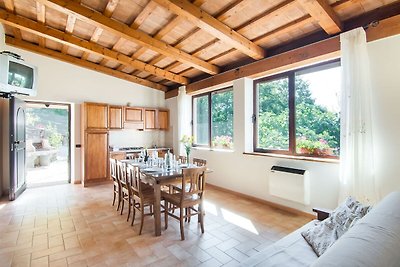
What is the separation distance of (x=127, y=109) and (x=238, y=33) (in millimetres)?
3675

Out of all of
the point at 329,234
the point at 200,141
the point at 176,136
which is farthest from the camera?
the point at 176,136

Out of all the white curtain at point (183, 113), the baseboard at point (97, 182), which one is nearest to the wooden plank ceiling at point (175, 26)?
the white curtain at point (183, 113)

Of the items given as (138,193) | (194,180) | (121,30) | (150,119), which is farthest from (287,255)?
(150,119)

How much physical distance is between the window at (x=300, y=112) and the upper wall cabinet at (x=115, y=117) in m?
3.51

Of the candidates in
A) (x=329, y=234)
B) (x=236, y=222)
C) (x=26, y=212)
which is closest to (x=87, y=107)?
(x=26, y=212)

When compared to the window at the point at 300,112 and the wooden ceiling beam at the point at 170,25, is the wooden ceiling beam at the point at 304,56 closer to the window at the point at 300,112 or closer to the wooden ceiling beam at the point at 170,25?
the window at the point at 300,112

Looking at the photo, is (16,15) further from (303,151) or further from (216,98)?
(303,151)

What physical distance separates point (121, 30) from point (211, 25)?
1539mm

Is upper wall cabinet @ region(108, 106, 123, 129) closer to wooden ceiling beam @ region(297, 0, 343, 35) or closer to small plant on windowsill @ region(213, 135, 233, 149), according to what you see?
small plant on windowsill @ region(213, 135, 233, 149)

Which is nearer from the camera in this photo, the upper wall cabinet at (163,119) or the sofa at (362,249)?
the sofa at (362,249)

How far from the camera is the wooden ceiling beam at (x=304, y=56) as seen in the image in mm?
2689

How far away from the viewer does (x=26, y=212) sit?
3645 millimetres

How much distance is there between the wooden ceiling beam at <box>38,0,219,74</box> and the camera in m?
3.24

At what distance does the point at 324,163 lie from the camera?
3252mm
